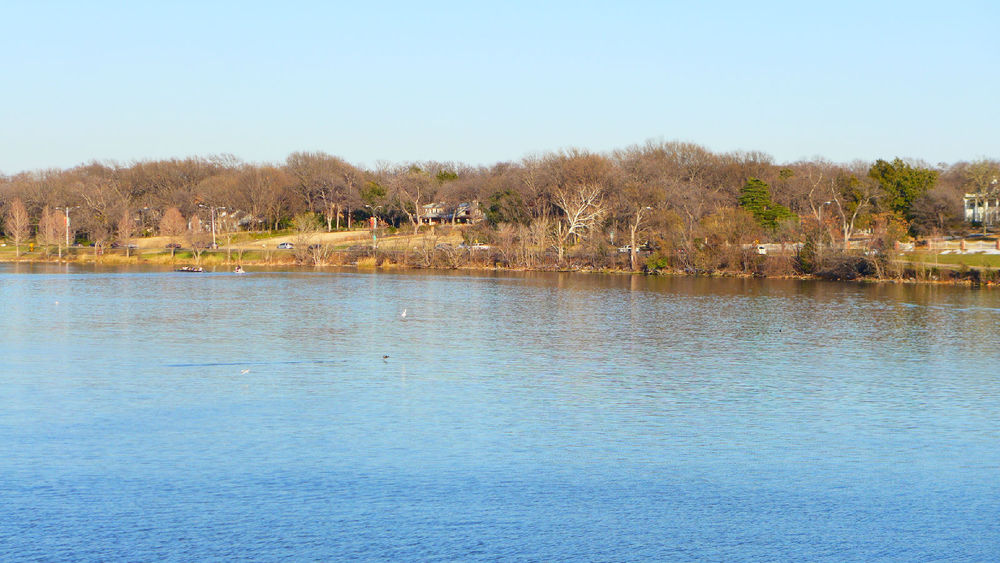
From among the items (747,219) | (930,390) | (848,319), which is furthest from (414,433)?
(747,219)

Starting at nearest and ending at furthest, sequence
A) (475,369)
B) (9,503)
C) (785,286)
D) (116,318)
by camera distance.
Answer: (9,503) < (475,369) < (116,318) < (785,286)

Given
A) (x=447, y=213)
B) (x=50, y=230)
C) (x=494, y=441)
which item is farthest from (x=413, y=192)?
(x=494, y=441)

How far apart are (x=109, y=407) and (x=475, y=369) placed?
424 inches

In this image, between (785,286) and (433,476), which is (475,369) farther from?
(785,286)

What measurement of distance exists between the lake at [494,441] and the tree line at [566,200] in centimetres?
4548

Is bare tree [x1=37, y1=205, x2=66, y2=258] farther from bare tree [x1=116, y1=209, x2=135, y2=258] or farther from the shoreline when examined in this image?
bare tree [x1=116, y1=209, x2=135, y2=258]

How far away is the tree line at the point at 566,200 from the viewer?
85606 millimetres

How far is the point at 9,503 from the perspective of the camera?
14.8m

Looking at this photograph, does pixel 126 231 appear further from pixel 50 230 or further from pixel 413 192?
pixel 413 192

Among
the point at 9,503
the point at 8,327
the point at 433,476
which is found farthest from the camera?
the point at 8,327

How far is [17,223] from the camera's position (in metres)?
110

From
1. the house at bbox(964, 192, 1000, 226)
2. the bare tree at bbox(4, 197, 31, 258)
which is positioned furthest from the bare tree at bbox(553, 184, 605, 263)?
the bare tree at bbox(4, 197, 31, 258)

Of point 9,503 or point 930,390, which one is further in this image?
point 930,390

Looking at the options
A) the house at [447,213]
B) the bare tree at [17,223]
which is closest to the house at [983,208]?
the house at [447,213]
